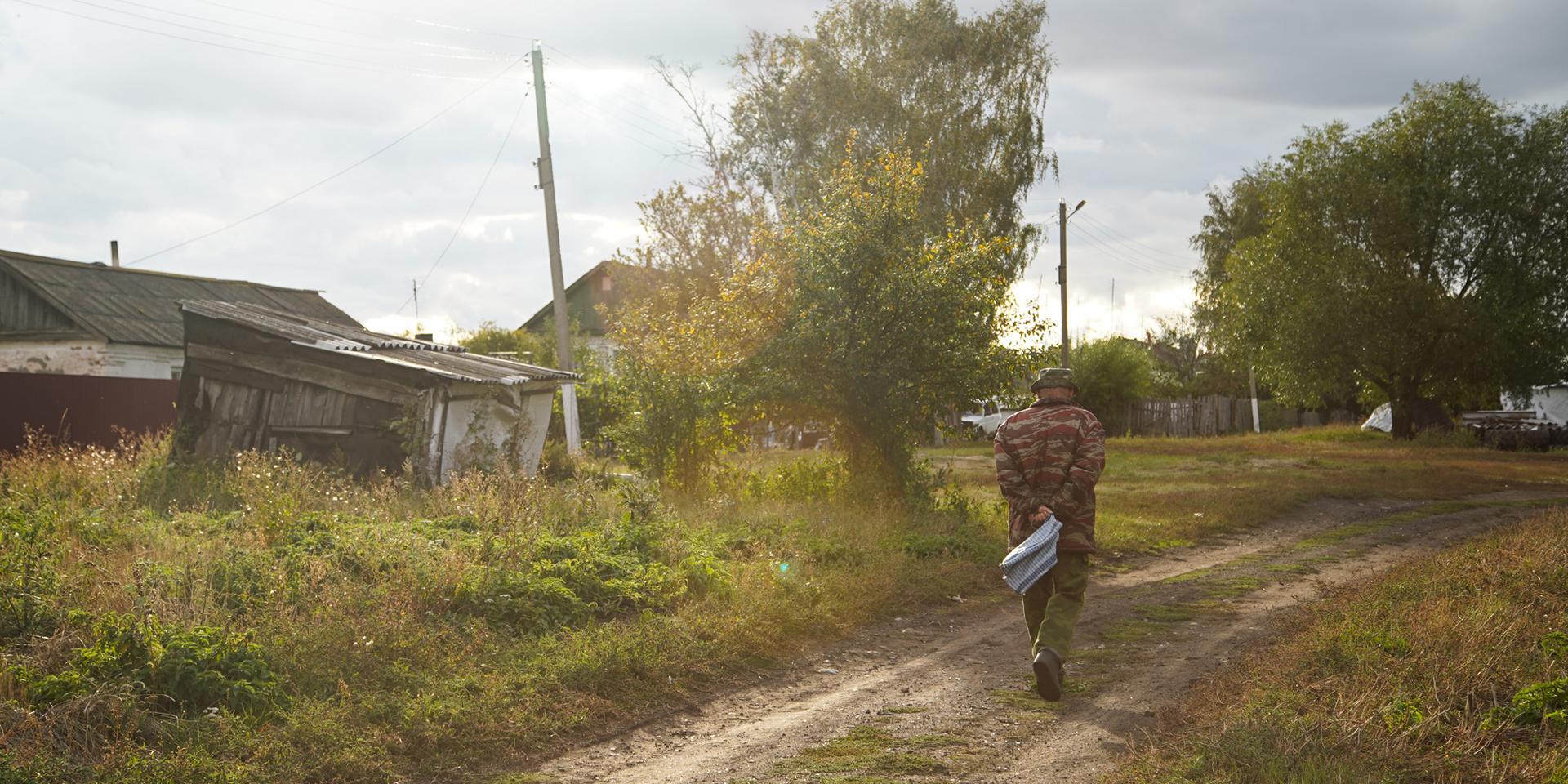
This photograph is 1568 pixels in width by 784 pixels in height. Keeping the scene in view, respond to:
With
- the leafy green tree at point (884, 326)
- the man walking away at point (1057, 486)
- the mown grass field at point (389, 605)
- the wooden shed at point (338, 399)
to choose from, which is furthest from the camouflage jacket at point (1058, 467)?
the wooden shed at point (338, 399)

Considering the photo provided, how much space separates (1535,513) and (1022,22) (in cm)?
2154

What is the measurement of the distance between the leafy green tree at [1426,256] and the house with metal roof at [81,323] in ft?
98.2

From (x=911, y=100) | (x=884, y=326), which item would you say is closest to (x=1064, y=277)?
(x=911, y=100)

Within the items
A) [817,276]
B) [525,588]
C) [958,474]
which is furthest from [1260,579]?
[958,474]

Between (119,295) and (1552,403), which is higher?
(119,295)

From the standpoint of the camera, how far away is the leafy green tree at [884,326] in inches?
558

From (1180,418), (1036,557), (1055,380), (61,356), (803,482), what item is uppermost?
(61,356)

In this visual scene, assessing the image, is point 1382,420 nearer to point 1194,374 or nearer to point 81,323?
point 1194,374

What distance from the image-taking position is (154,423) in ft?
70.6

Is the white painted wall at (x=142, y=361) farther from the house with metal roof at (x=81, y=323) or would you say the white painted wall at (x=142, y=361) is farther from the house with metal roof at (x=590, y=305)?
the house with metal roof at (x=590, y=305)

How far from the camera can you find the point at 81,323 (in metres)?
27.1

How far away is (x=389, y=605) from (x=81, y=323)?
967 inches

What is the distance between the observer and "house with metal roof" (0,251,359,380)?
88.8 feet

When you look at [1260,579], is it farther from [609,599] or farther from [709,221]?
[709,221]
